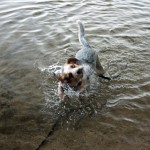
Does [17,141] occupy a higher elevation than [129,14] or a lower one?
higher

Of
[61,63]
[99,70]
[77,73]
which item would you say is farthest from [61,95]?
[61,63]

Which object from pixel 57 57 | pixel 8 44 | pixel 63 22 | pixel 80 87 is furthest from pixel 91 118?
pixel 63 22

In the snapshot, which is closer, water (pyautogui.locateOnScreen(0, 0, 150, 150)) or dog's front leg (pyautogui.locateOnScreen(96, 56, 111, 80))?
water (pyautogui.locateOnScreen(0, 0, 150, 150))

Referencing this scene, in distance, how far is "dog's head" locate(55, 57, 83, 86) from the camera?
501cm

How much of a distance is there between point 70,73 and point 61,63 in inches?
102

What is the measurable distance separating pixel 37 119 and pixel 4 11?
683 cm

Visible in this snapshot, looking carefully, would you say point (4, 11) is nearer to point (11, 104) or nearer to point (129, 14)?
point (129, 14)

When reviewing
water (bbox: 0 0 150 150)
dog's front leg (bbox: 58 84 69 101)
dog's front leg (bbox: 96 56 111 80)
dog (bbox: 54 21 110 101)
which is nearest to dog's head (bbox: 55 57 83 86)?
dog (bbox: 54 21 110 101)

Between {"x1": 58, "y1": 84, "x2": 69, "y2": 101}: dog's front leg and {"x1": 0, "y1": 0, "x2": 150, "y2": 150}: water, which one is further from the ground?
{"x1": 58, "y1": 84, "x2": 69, "y2": 101}: dog's front leg

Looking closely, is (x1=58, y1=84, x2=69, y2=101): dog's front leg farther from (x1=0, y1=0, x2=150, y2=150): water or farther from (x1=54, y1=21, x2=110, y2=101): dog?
(x1=0, y1=0, x2=150, y2=150): water

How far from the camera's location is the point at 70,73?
5023 mm

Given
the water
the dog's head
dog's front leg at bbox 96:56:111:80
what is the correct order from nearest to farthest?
the dog's head, the water, dog's front leg at bbox 96:56:111:80

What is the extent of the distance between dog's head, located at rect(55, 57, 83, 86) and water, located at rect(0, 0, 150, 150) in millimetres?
775

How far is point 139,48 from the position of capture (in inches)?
328
